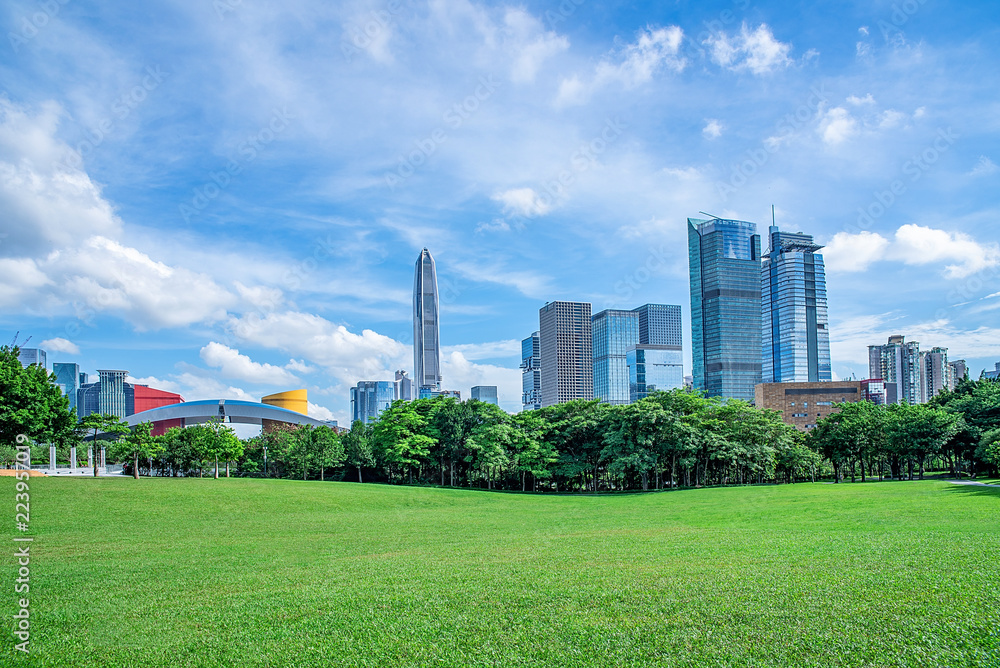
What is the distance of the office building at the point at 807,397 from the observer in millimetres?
133625

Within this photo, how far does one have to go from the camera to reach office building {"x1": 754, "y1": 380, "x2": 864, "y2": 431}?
438 ft

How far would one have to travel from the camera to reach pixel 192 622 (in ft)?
28.2

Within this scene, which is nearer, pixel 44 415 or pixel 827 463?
pixel 44 415

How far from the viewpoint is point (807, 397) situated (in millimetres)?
135250

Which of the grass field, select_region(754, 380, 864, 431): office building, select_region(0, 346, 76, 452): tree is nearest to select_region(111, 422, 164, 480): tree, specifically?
select_region(0, 346, 76, 452): tree

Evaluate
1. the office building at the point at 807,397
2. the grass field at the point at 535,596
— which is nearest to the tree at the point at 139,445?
the grass field at the point at 535,596

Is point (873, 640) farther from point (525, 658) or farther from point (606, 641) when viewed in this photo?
point (525, 658)

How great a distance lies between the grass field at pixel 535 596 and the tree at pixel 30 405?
15676 mm

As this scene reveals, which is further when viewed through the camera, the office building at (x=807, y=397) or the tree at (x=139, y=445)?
the office building at (x=807, y=397)

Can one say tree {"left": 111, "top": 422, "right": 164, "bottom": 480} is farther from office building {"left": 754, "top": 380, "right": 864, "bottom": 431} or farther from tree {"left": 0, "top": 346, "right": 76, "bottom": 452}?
office building {"left": 754, "top": 380, "right": 864, "bottom": 431}

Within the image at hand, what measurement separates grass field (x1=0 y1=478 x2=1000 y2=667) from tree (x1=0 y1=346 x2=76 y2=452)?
1568 cm

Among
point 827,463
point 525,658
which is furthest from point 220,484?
point 827,463

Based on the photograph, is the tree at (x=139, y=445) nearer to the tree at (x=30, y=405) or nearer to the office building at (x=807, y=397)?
the tree at (x=30, y=405)

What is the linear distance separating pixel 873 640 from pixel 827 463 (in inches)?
2772
